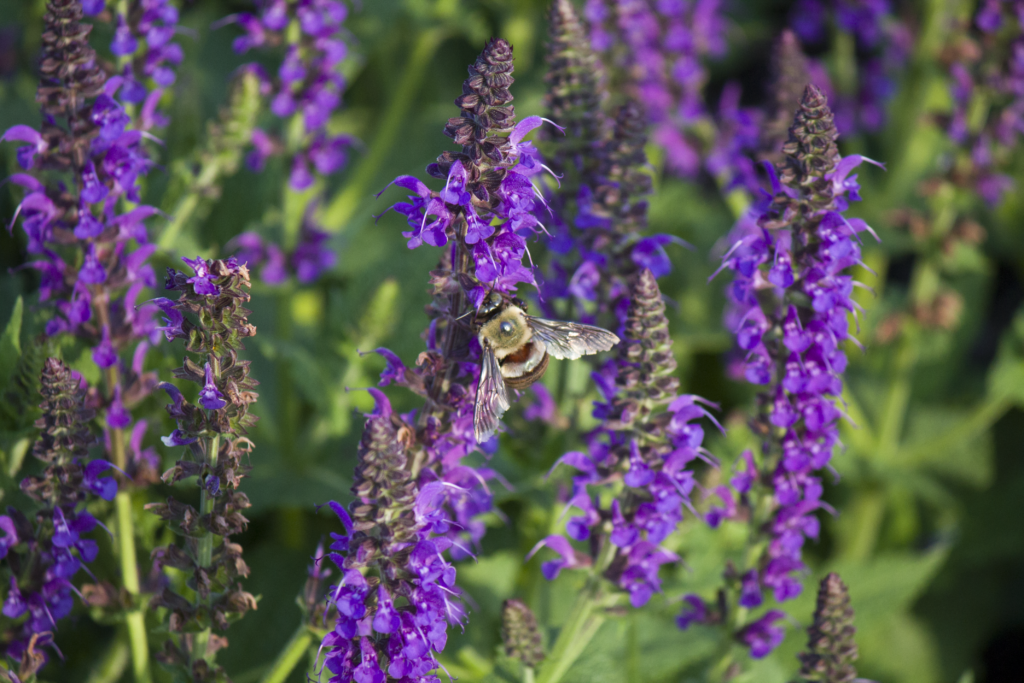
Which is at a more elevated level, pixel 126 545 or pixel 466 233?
pixel 466 233

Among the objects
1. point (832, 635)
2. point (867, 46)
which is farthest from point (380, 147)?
point (832, 635)

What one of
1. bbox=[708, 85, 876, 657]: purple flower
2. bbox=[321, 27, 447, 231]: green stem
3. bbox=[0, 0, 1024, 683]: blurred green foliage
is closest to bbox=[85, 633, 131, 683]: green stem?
bbox=[0, 0, 1024, 683]: blurred green foliage

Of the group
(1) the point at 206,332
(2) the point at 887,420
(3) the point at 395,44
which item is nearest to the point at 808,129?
(1) the point at 206,332

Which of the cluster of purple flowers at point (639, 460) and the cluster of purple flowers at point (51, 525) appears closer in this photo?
the cluster of purple flowers at point (51, 525)

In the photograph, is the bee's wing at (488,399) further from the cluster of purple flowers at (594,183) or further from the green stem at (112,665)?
the green stem at (112,665)

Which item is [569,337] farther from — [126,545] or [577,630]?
[126,545]

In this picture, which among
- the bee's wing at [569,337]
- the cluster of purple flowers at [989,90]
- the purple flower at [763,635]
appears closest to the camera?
the bee's wing at [569,337]

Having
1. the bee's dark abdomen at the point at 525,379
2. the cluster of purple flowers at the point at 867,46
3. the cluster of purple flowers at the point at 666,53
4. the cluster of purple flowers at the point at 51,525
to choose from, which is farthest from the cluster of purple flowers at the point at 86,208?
the cluster of purple flowers at the point at 867,46
